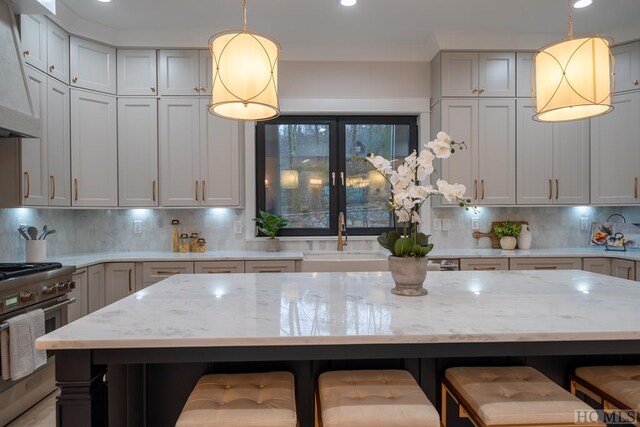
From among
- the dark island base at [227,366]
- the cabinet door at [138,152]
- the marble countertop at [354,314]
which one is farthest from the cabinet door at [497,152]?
the cabinet door at [138,152]

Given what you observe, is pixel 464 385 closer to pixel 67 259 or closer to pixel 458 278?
pixel 458 278

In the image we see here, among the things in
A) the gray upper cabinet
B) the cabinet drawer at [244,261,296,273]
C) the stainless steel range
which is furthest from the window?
the stainless steel range

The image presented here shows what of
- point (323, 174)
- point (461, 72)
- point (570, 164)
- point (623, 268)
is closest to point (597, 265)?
point (623, 268)

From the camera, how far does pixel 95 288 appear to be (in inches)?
126

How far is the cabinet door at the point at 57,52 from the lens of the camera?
3096 mm

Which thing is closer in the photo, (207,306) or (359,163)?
(207,306)

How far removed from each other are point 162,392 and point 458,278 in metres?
1.52

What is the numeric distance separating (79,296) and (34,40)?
6.44 ft

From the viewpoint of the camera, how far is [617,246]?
11.9 ft

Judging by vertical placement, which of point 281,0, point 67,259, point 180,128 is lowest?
point 67,259

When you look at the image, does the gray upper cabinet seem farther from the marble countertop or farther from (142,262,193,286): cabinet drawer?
(142,262,193,286): cabinet drawer

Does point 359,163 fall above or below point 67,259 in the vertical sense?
above

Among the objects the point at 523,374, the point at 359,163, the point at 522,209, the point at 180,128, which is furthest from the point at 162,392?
the point at 522,209

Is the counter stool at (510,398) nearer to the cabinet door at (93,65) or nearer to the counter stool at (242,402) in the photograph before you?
the counter stool at (242,402)
